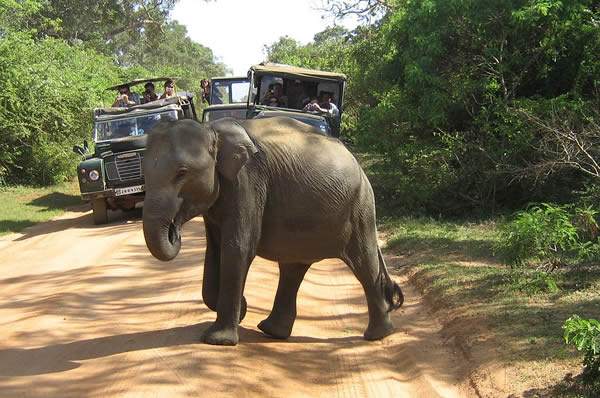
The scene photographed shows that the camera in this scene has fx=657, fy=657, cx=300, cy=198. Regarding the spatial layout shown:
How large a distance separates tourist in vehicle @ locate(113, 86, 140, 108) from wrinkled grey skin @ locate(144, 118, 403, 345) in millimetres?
11526

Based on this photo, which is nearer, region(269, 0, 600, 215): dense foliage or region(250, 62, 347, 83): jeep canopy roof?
region(269, 0, 600, 215): dense foliage

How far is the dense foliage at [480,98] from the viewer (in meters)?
11.2

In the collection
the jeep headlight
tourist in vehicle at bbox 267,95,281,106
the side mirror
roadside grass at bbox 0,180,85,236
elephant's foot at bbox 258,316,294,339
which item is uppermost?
tourist in vehicle at bbox 267,95,281,106

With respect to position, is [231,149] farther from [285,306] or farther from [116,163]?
[116,163]

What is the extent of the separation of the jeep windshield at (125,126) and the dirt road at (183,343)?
18.8 feet

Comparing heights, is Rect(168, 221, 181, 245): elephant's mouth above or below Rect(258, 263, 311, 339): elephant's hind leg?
above

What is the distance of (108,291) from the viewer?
7.71 metres

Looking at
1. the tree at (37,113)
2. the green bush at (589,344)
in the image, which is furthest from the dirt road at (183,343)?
the tree at (37,113)

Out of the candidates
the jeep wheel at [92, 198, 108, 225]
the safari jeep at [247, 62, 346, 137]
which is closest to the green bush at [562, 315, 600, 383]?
the safari jeep at [247, 62, 346, 137]

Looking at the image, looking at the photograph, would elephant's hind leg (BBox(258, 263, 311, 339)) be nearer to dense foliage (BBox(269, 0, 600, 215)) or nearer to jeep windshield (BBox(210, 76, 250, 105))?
dense foliage (BBox(269, 0, 600, 215))

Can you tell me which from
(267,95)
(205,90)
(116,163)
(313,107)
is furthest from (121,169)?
(205,90)

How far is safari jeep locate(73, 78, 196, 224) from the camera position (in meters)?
13.6

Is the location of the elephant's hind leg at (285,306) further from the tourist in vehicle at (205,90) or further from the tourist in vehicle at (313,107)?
the tourist in vehicle at (205,90)

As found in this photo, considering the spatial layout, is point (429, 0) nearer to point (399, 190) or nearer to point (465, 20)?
point (465, 20)
